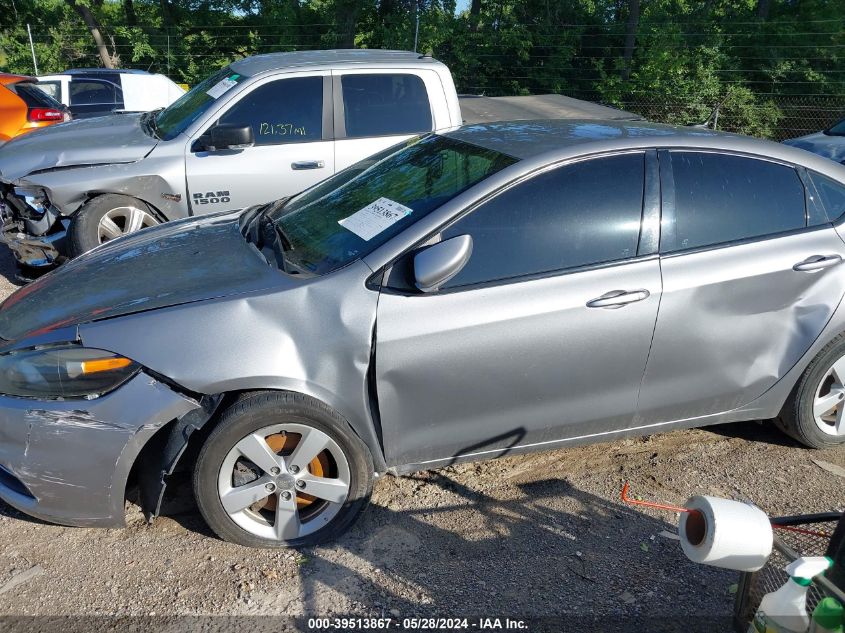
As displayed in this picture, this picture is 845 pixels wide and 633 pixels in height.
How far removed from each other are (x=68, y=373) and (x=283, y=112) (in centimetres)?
371

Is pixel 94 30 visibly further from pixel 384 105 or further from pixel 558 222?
pixel 558 222

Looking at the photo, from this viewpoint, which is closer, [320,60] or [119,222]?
[119,222]

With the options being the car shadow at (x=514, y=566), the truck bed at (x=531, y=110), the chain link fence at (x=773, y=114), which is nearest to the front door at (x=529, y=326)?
the car shadow at (x=514, y=566)

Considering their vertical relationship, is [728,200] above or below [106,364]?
above

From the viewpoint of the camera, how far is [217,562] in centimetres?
318

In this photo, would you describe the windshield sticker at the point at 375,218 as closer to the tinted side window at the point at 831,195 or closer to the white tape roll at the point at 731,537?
the white tape roll at the point at 731,537

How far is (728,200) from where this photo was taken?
3.65m

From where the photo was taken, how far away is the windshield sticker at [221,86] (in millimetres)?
6152

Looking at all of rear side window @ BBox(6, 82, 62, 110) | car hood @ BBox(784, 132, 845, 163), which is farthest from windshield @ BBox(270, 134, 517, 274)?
rear side window @ BBox(6, 82, 62, 110)

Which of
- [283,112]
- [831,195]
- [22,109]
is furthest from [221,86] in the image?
[22,109]

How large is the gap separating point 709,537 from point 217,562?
1956mm

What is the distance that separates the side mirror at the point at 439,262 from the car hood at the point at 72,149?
364cm

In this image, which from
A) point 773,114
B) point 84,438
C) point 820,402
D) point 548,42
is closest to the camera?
point 84,438

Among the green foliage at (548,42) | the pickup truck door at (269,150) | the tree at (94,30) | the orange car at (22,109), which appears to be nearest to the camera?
the pickup truck door at (269,150)
